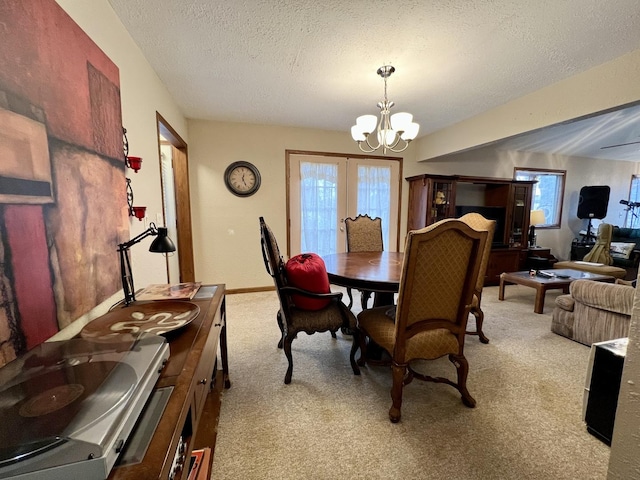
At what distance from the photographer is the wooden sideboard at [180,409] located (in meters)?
0.51

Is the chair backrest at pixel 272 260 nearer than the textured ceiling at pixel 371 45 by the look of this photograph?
No

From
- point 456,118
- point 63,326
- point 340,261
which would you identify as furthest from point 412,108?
point 63,326

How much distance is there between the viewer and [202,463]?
1.09 meters

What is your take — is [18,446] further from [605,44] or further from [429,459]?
[605,44]

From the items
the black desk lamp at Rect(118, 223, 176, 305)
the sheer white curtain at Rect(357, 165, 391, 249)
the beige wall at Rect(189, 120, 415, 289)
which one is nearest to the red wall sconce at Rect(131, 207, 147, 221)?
the black desk lamp at Rect(118, 223, 176, 305)

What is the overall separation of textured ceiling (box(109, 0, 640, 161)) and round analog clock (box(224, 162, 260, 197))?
94cm

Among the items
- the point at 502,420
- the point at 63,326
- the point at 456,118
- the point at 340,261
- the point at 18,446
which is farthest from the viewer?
the point at 456,118

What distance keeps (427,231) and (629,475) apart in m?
0.94

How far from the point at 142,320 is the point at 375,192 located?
148 inches

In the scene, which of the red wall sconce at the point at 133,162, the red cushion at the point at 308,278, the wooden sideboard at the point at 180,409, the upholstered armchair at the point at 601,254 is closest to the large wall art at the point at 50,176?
the red wall sconce at the point at 133,162

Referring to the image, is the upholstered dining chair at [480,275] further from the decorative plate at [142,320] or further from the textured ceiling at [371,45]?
the decorative plate at [142,320]

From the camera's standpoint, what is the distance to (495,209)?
174 inches

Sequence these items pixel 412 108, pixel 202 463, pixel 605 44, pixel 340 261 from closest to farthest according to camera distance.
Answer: pixel 202 463
pixel 605 44
pixel 340 261
pixel 412 108

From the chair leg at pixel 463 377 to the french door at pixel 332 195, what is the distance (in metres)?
2.73
